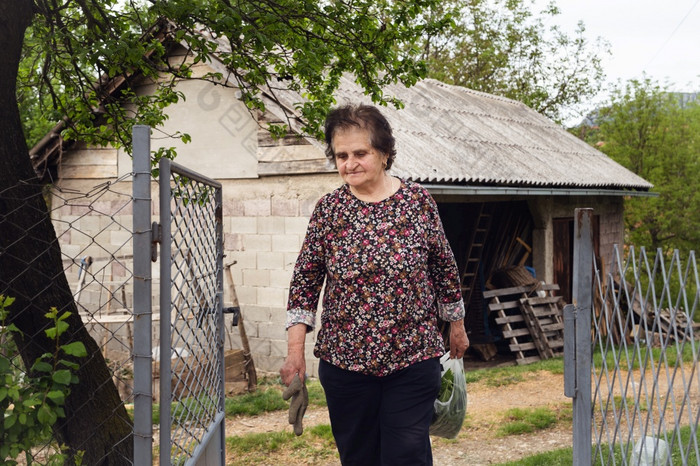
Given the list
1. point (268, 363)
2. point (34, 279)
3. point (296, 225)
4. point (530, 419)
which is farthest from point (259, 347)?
point (34, 279)

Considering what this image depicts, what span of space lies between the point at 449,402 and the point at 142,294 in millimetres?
1612

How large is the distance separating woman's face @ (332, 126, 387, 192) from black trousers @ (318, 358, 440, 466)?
2.56 feet

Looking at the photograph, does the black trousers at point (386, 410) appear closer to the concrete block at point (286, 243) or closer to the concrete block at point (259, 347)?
the concrete block at point (286, 243)

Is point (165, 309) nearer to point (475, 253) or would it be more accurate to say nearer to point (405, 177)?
point (405, 177)

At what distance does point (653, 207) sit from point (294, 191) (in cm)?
1290

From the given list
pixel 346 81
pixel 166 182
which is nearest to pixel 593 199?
pixel 346 81

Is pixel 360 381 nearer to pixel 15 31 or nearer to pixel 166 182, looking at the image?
pixel 166 182

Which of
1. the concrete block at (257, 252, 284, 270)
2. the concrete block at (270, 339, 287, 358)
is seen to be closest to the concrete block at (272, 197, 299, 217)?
the concrete block at (257, 252, 284, 270)

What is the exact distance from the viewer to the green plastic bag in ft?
11.0

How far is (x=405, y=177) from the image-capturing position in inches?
316

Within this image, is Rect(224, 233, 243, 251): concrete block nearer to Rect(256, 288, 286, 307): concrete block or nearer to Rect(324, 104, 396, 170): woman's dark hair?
Rect(256, 288, 286, 307): concrete block

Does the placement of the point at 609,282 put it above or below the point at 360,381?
above

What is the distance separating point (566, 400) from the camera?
24.9 feet

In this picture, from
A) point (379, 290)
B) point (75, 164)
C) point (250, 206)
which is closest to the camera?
point (379, 290)
